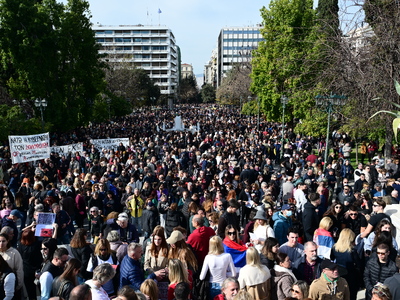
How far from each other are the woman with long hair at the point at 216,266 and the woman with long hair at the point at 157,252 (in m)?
0.58

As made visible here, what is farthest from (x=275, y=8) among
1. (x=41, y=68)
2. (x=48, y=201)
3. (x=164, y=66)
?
(x=164, y=66)

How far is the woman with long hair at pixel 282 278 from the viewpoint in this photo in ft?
14.9

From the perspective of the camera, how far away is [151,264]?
16.9 ft

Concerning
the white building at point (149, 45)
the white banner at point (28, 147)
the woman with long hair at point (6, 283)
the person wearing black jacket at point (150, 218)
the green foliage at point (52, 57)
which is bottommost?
the person wearing black jacket at point (150, 218)

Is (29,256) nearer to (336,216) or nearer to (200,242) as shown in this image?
(200,242)

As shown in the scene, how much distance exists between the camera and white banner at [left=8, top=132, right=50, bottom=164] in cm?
1438

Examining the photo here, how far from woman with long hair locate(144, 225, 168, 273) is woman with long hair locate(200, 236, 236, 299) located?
58 centimetres

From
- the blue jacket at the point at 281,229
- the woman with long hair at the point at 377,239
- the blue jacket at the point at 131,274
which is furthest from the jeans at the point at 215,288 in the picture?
the woman with long hair at the point at 377,239

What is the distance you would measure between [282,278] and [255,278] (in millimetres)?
351

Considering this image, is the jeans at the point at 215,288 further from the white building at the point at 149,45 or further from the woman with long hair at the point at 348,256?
the white building at the point at 149,45

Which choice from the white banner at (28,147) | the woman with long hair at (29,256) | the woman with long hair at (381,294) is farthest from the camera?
the white banner at (28,147)

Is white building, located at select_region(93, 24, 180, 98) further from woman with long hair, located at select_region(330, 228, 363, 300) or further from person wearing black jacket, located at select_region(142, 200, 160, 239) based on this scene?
woman with long hair, located at select_region(330, 228, 363, 300)

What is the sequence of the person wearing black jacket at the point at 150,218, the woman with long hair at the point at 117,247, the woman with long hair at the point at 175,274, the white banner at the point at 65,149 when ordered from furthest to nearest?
the white banner at the point at 65,149 → the person wearing black jacket at the point at 150,218 → the woman with long hair at the point at 117,247 → the woman with long hair at the point at 175,274

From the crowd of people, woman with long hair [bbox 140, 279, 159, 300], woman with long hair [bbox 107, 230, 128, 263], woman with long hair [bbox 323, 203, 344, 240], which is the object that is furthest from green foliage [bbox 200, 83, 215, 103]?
woman with long hair [bbox 140, 279, 159, 300]
